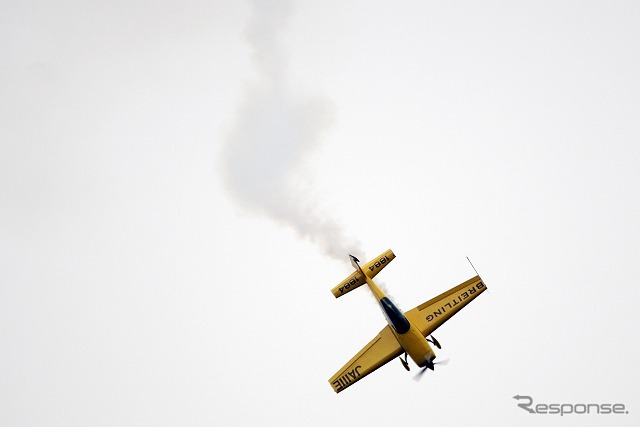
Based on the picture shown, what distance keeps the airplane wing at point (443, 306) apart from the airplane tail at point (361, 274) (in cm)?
377

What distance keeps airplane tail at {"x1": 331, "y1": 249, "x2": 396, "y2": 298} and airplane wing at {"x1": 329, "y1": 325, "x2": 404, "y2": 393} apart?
3.74 m

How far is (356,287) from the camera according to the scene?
37.6 m

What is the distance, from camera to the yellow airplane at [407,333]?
33719 mm

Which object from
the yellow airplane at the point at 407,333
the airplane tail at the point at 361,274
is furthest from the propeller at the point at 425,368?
the airplane tail at the point at 361,274

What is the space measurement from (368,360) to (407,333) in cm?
338

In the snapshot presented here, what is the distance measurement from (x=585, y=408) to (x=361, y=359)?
1441 cm

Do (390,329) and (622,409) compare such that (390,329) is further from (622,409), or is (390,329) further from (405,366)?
(622,409)

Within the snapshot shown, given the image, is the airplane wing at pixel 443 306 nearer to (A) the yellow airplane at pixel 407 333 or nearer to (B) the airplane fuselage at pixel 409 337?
(A) the yellow airplane at pixel 407 333

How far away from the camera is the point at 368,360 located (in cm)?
3522

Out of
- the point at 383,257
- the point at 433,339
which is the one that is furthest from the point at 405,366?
the point at 383,257

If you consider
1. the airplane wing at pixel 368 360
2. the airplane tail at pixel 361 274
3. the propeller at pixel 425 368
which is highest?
the airplane tail at pixel 361 274

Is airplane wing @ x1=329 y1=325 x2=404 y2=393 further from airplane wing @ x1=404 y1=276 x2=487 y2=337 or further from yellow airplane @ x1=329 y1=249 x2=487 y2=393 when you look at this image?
airplane wing @ x1=404 y1=276 x2=487 y2=337

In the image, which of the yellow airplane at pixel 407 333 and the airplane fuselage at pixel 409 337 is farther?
the yellow airplane at pixel 407 333

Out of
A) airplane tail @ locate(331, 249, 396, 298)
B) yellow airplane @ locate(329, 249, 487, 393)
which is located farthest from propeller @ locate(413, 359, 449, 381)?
airplane tail @ locate(331, 249, 396, 298)
